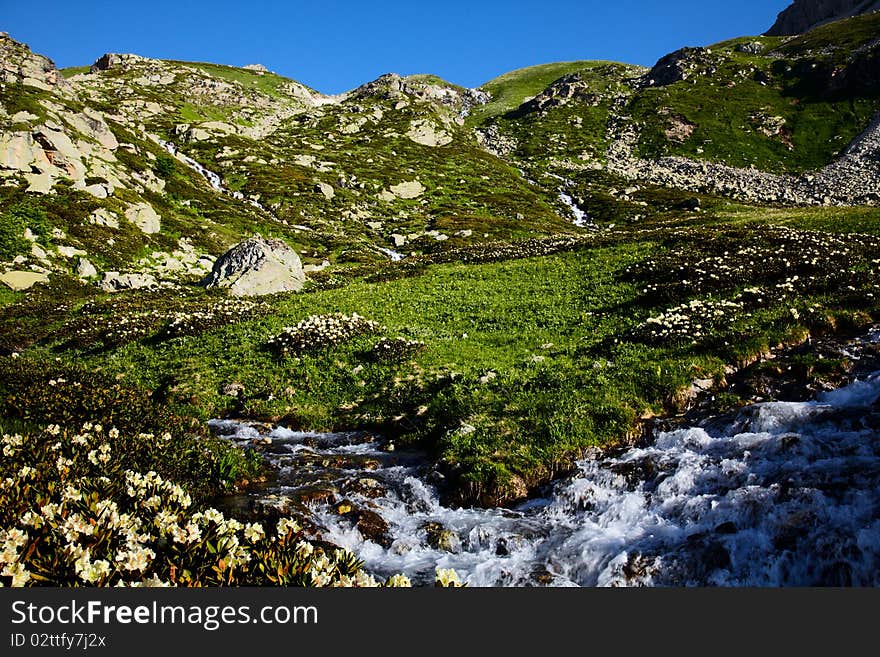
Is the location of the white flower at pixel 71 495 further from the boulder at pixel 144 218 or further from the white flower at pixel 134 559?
the boulder at pixel 144 218

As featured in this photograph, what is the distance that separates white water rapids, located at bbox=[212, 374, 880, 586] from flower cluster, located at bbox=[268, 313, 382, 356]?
317 inches

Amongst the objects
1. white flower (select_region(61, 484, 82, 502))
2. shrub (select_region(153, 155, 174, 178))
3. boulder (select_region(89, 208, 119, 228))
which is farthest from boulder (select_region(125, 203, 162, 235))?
white flower (select_region(61, 484, 82, 502))

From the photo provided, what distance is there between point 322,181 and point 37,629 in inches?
4169

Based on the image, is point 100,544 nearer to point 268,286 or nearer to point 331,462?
point 331,462

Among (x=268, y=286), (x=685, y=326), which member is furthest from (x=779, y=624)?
(x=268, y=286)

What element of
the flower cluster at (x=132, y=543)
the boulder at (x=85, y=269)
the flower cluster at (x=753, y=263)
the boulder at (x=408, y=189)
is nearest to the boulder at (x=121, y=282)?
the boulder at (x=85, y=269)

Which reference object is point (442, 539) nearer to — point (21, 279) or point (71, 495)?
point (71, 495)

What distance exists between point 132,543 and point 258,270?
3218 centimetres

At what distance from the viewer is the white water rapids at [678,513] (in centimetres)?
687

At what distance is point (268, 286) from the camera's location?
113 ft

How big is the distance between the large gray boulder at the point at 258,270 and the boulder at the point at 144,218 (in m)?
18.3

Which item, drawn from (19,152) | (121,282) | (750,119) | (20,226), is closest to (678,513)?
(121,282)

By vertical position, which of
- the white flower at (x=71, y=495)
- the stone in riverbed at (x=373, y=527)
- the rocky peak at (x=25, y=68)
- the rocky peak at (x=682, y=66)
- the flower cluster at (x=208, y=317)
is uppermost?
the rocky peak at (x=682, y=66)

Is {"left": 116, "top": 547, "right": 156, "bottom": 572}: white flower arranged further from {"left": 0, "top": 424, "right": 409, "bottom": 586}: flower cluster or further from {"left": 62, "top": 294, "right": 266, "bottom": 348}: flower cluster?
{"left": 62, "top": 294, "right": 266, "bottom": 348}: flower cluster
